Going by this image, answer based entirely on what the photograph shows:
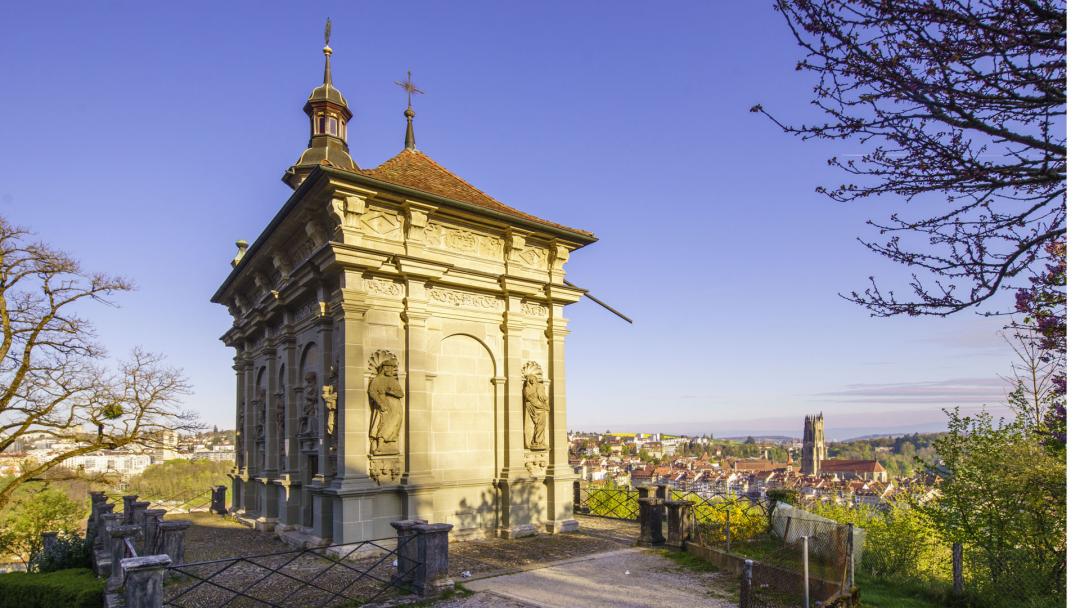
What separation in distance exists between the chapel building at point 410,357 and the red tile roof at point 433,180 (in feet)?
0.27

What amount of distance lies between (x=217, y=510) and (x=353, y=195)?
50.6 feet

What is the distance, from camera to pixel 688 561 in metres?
12.7

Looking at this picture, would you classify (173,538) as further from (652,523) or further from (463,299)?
(652,523)

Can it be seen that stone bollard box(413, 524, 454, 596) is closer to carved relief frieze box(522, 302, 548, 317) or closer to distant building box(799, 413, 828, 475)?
carved relief frieze box(522, 302, 548, 317)

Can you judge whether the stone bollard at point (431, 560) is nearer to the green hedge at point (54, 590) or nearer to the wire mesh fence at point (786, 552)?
the wire mesh fence at point (786, 552)

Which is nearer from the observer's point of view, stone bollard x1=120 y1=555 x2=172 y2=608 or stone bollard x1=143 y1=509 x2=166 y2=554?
stone bollard x1=120 y1=555 x2=172 y2=608


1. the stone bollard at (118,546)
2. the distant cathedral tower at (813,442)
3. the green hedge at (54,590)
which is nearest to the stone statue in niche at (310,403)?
the stone bollard at (118,546)

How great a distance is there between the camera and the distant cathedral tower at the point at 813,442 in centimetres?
12431

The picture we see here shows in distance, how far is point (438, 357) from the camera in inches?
583

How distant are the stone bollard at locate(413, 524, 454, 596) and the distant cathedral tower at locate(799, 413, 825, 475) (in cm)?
12650

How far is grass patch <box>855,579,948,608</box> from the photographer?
9555mm

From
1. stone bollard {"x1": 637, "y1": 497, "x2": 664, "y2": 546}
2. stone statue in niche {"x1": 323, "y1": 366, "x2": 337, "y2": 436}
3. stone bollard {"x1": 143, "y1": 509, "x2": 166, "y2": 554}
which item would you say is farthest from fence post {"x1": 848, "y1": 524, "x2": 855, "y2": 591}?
stone bollard {"x1": 143, "y1": 509, "x2": 166, "y2": 554}
